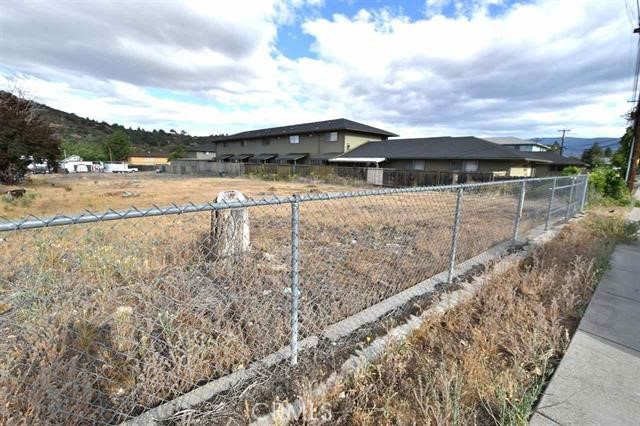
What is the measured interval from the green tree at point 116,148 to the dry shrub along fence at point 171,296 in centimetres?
8995

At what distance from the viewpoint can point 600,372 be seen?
2.34m

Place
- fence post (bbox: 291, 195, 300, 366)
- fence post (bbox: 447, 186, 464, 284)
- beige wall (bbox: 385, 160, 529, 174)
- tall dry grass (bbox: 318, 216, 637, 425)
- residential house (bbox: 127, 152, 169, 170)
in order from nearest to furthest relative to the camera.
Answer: tall dry grass (bbox: 318, 216, 637, 425)
fence post (bbox: 291, 195, 300, 366)
fence post (bbox: 447, 186, 464, 284)
beige wall (bbox: 385, 160, 529, 174)
residential house (bbox: 127, 152, 169, 170)

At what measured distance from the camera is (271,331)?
105 inches

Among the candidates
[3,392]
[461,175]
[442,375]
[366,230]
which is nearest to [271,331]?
[442,375]

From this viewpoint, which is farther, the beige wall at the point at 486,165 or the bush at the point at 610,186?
→ the beige wall at the point at 486,165

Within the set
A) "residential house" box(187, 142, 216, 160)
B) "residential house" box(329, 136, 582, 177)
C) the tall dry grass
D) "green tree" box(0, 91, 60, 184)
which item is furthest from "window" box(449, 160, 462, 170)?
"residential house" box(187, 142, 216, 160)

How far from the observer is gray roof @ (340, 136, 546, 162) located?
72.8 ft

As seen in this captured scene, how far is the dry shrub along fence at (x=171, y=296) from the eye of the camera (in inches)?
73.0

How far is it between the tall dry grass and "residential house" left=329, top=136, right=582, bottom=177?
63.7ft

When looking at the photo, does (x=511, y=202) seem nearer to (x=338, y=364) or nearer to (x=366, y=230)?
(x=366, y=230)

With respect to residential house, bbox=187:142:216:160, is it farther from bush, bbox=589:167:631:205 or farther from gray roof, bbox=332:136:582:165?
bush, bbox=589:167:631:205

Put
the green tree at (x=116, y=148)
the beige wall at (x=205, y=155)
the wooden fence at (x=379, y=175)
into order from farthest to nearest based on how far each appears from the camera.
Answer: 1. the green tree at (x=116, y=148)
2. the beige wall at (x=205, y=155)
3. the wooden fence at (x=379, y=175)

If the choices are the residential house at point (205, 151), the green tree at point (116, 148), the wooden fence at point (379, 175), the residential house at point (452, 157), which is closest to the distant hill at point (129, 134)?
the green tree at point (116, 148)

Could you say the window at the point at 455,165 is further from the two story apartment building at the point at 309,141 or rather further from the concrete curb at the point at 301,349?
the concrete curb at the point at 301,349
